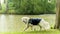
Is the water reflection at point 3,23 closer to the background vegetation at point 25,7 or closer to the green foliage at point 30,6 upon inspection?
the background vegetation at point 25,7

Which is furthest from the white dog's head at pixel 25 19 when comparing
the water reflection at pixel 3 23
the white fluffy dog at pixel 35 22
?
the water reflection at pixel 3 23

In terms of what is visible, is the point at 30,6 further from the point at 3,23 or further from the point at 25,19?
the point at 3,23

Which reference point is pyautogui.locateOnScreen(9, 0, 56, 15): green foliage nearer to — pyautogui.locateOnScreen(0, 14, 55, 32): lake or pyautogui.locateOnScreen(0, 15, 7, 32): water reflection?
pyautogui.locateOnScreen(0, 14, 55, 32): lake

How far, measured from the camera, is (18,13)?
12.5ft

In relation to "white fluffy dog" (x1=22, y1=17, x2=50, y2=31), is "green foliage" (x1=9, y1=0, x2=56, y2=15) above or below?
above

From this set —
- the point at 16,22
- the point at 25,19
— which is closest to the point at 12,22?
the point at 16,22

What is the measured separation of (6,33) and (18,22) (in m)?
0.26

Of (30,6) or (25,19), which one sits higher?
(30,6)

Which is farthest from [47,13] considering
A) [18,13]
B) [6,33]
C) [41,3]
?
[6,33]

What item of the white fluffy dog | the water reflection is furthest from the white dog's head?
the water reflection

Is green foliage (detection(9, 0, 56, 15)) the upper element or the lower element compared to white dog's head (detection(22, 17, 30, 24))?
upper

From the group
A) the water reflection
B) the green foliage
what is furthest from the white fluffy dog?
the water reflection

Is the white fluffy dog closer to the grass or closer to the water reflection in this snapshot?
the grass

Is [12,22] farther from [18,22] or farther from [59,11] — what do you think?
[59,11]
